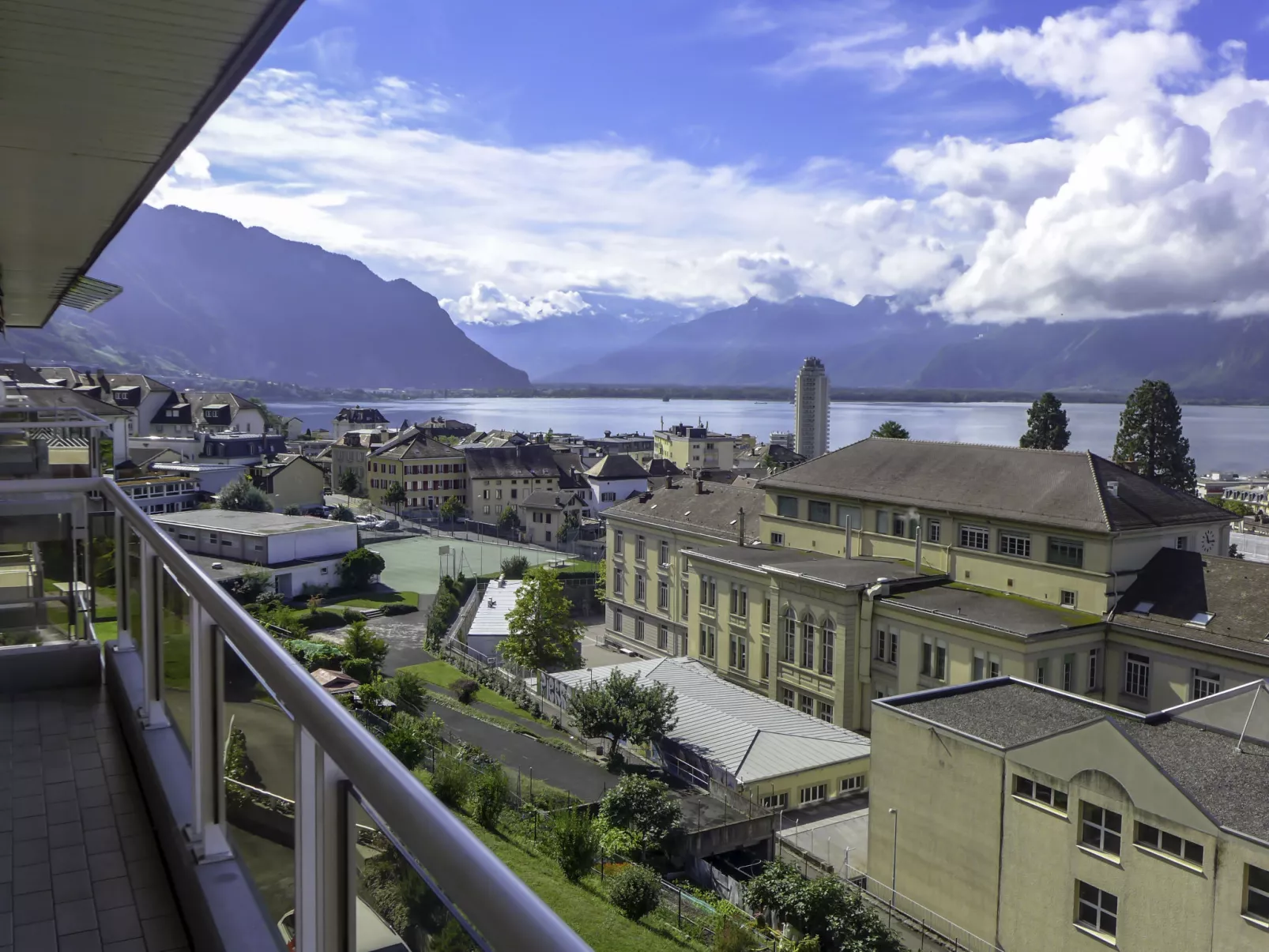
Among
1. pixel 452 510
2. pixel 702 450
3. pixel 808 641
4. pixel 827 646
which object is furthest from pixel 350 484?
pixel 827 646

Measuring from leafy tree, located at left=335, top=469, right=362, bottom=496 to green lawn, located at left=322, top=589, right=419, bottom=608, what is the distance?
74.3 ft

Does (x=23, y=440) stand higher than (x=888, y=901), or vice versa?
(x=23, y=440)

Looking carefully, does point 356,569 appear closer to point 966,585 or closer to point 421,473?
point 966,585

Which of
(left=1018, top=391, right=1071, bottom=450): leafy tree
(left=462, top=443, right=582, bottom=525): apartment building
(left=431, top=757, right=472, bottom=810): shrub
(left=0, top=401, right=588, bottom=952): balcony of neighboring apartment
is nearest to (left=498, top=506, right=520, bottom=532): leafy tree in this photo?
(left=462, top=443, right=582, bottom=525): apartment building

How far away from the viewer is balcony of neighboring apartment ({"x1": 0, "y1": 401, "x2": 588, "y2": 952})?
0.98 meters

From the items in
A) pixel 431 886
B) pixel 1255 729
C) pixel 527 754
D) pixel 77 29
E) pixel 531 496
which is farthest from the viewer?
pixel 531 496

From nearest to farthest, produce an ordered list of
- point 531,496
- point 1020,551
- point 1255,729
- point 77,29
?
point 77,29 → point 1255,729 → point 1020,551 → point 531,496

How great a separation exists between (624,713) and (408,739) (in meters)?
5.17

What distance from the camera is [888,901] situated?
43.2 feet

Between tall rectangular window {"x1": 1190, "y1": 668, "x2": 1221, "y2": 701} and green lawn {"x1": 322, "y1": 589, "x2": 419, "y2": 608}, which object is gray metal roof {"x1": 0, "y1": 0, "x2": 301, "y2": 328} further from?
green lawn {"x1": 322, "y1": 589, "x2": 419, "y2": 608}

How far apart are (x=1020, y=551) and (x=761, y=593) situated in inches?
225

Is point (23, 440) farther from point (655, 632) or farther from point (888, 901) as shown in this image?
point (655, 632)

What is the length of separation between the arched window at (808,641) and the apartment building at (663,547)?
4885 millimetres

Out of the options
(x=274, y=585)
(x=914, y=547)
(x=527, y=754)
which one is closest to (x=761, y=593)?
(x=914, y=547)
